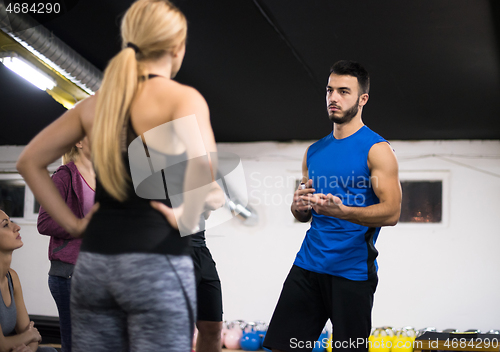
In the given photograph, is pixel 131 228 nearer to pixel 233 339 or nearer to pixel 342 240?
pixel 342 240

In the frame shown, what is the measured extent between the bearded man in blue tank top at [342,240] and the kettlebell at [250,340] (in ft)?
9.45

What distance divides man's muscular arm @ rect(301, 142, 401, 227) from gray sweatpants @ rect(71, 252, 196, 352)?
96 centimetres

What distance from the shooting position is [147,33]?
1036mm

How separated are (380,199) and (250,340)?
3242 mm

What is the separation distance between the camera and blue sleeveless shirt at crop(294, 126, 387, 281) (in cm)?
197

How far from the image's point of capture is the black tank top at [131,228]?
951 millimetres

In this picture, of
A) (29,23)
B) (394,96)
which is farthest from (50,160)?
(394,96)

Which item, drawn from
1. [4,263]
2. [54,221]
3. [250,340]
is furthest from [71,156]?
[250,340]

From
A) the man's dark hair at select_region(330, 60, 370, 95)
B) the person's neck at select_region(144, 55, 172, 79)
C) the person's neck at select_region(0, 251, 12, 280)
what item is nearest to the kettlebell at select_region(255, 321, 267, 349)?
the person's neck at select_region(0, 251, 12, 280)

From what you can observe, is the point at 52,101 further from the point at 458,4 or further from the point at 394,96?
the point at 458,4

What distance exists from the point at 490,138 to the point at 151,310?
17.0ft

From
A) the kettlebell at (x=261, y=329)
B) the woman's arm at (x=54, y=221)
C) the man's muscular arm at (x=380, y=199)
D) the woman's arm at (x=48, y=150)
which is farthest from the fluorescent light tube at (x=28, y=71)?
the kettlebell at (x=261, y=329)

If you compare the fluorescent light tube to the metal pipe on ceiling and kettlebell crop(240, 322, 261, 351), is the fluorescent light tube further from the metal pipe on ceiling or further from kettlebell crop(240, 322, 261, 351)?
kettlebell crop(240, 322, 261, 351)

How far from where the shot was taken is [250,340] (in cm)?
477
